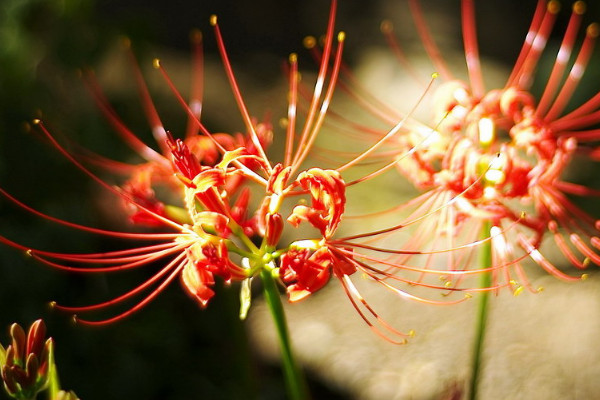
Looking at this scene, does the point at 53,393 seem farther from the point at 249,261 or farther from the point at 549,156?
the point at 549,156

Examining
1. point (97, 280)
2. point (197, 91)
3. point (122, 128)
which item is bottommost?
point (97, 280)

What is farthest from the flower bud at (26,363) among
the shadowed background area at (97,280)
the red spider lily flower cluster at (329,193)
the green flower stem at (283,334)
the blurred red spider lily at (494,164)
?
the shadowed background area at (97,280)

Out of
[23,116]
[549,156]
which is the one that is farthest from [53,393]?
[23,116]

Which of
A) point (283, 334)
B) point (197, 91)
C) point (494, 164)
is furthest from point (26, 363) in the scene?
point (197, 91)

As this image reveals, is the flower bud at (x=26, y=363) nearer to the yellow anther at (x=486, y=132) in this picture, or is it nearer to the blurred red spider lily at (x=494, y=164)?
the blurred red spider lily at (x=494, y=164)

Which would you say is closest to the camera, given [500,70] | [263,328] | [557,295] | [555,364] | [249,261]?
[249,261]

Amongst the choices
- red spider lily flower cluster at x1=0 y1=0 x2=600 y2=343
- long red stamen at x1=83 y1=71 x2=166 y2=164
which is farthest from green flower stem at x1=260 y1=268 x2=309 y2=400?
long red stamen at x1=83 y1=71 x2=166 y2=164

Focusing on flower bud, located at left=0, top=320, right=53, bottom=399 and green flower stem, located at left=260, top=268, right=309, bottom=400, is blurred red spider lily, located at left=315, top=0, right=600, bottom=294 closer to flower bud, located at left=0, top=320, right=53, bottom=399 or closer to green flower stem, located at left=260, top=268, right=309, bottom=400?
green flower stem, located at left=260, top=268, right=309, bottom=400

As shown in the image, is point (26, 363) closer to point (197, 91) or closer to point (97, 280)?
point (97, 280)
